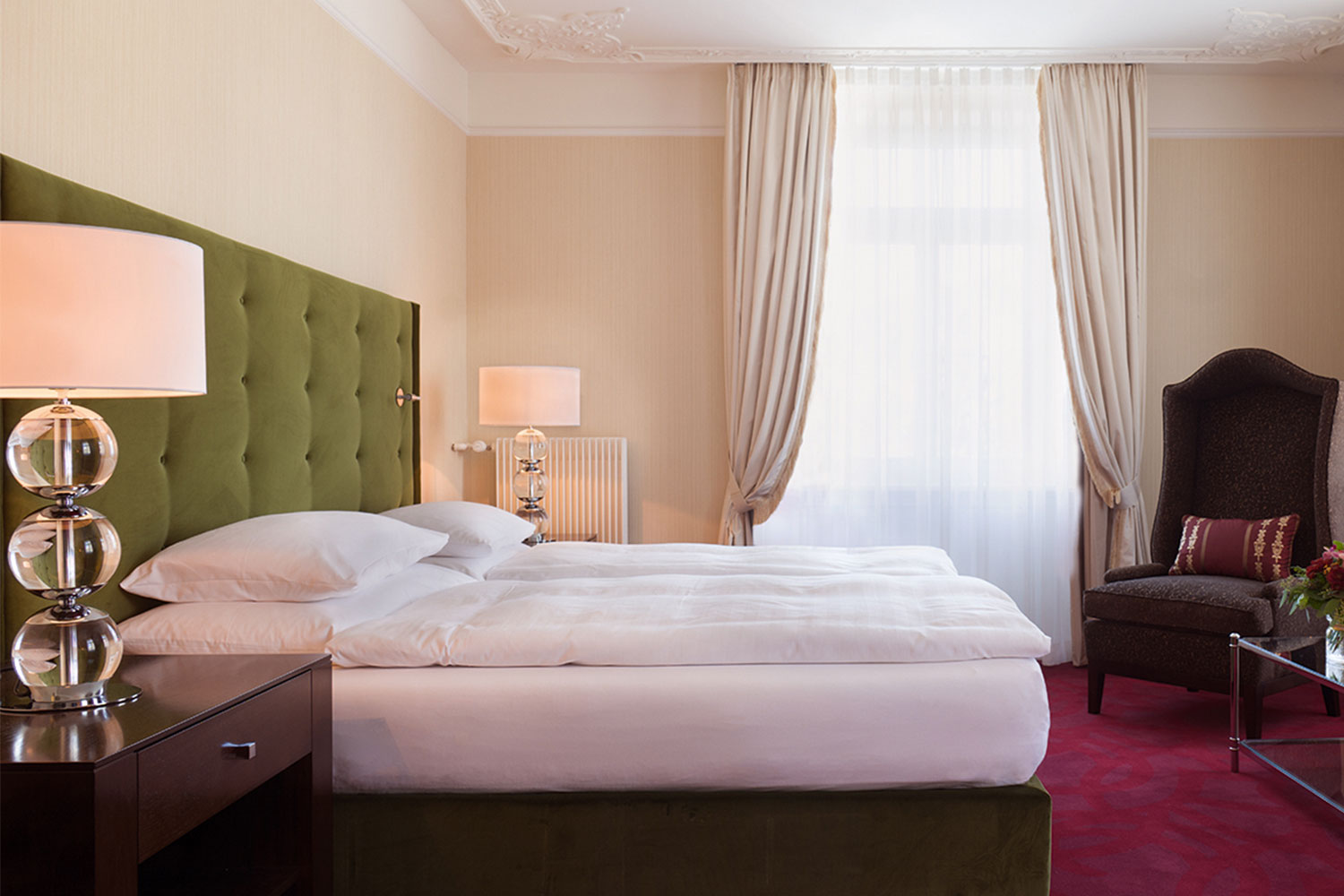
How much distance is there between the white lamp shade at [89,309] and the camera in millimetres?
1380

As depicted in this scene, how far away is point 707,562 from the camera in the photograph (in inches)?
125

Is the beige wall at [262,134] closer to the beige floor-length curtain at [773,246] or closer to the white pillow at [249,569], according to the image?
the white pillow at [249,569]

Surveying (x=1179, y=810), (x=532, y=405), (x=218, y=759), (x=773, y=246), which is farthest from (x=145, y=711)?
(x=773, y=246)

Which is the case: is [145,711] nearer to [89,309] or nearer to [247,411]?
[89,309]

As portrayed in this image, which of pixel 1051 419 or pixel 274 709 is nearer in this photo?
pixel 274 709

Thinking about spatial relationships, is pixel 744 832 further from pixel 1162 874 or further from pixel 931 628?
pixel 1162 874

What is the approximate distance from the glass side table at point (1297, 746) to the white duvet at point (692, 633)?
97cm

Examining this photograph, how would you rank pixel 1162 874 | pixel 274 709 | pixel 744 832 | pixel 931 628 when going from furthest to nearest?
pixel 1162 874 → pixel 931 628 → pixel 744 832 → pixel 274 709

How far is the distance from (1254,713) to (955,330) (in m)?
2.13

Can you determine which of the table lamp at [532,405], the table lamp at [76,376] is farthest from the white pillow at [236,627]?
the table lamp at [532,405]

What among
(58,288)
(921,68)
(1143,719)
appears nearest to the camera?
(58,288)

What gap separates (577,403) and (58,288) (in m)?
2.97

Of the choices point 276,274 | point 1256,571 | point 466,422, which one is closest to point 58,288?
point 276,274

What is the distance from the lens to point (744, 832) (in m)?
1.97
